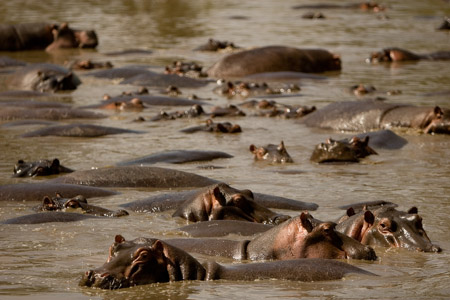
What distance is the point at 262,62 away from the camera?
16500 mm

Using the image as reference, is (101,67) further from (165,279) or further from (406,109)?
(165,279)

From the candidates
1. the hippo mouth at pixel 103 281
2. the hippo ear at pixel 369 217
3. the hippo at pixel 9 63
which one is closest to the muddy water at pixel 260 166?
the hippo mouth at pixel 103 281

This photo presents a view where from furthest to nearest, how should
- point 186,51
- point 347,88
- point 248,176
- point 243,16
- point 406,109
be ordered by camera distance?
1. point 243,16
2. point 186,51
3. point 347,88
4. point 406,109
5. point 248,176

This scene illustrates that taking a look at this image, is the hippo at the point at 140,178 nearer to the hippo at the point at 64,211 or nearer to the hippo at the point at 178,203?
the hippo at the point at 178,203

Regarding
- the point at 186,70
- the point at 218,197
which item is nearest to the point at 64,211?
the point at 218,197

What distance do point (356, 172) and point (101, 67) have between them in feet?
30.1

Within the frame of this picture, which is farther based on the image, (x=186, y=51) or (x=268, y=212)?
(x=186, y=51)

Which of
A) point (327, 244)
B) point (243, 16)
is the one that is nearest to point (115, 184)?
point (327, 244)

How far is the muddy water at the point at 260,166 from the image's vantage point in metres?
5.38

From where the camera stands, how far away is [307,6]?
29891 mm

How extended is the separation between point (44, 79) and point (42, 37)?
5733 mm

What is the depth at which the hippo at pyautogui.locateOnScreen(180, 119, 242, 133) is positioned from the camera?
38.2 ft

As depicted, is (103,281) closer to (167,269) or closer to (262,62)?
(167,269)

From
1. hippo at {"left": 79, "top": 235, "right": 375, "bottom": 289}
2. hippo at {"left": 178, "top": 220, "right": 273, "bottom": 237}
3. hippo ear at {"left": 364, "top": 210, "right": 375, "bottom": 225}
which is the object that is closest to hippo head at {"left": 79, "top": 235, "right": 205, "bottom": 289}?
hippo at {"left": 79, "top": 235, "right": 375, "bottom": 289}
